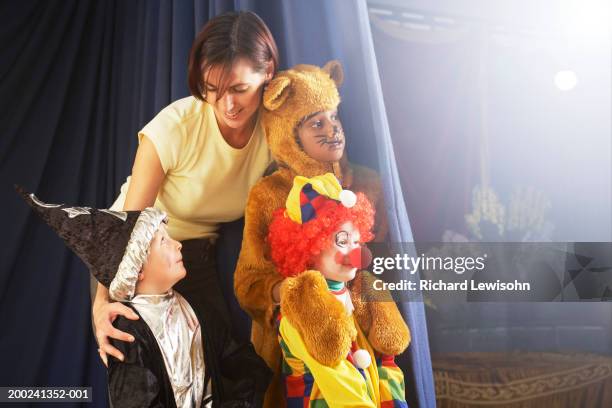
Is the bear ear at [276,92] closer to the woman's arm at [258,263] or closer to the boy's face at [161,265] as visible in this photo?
the woman's arm at [258,263]

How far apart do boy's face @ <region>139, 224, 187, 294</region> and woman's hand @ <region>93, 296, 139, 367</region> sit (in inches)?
2.3

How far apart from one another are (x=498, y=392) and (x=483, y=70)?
0.68m

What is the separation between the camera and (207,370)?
119 cm

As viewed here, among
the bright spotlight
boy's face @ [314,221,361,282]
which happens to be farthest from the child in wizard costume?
the bright spotlight

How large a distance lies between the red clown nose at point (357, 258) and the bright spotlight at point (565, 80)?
0.56 m

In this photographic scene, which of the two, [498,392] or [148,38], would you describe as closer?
[498,392]

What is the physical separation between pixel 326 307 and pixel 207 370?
0.84ft

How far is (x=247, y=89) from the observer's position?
1.30m

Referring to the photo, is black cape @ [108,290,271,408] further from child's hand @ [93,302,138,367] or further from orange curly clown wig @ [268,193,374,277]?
orange curly clown wig @ [268,193,374,277]

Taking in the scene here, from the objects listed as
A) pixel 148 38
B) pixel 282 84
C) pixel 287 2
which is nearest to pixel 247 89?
pixel 282 84

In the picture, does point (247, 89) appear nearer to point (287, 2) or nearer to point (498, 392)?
point (287, 2)

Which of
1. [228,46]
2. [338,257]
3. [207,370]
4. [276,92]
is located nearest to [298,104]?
[276,92]

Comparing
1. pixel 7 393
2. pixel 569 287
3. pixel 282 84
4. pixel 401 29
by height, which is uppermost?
pixel 401 29

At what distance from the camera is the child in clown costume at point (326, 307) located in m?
1.14
